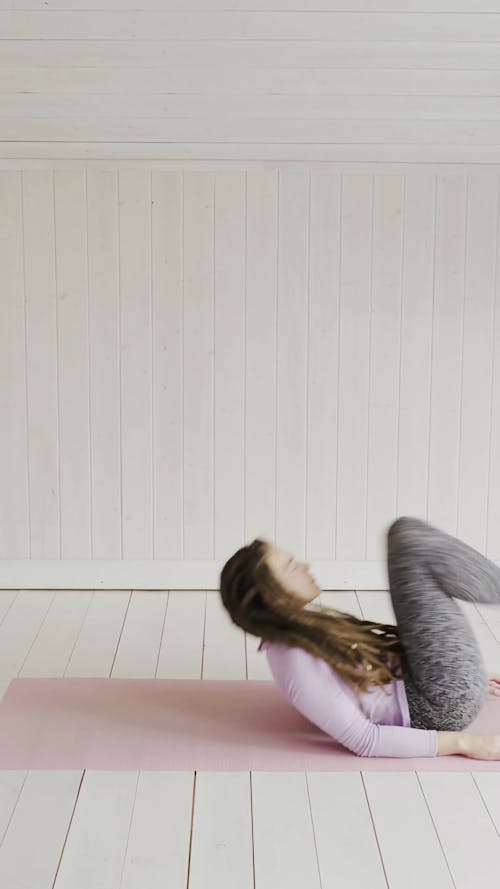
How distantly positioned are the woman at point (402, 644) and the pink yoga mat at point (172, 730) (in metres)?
0.08

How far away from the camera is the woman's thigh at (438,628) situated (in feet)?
8.42

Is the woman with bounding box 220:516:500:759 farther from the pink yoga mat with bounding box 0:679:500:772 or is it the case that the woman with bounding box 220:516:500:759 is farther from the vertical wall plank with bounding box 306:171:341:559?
the vertical wall plank with bounding box 306:171:341:559

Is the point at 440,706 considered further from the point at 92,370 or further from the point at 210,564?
the point at 92,370

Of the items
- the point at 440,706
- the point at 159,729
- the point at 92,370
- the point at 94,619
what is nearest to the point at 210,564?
the point at 94,619

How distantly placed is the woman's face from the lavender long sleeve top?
0.14m

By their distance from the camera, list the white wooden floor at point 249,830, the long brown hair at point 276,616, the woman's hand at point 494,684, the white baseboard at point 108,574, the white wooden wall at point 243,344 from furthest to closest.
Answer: the white baseboard at point 108,574, the white wooden wall at point 243,344, the woman's hand at point 494,684, the long brown hair at point 276,616, the white wooden floor at point 249,830

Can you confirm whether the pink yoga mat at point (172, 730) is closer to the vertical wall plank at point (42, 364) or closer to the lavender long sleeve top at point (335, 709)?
the lavender long sleeve top at point (335, 709)

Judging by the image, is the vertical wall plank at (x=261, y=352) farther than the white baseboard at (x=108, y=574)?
No

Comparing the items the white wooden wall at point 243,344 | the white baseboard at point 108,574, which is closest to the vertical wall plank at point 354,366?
the white wooden wall at point 243,344

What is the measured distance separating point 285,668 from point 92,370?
186 cm

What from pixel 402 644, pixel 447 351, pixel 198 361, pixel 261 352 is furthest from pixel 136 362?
pixel 402 644

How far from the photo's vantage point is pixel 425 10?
262 cm

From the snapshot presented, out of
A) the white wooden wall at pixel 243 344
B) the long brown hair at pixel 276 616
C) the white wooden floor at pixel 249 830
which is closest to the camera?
the white wooden floor at pixel 249 830

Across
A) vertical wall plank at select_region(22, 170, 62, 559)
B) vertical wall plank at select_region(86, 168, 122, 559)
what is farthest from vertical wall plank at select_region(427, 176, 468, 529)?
vertical wall plank at select_region(22, 170, 62, 559)
